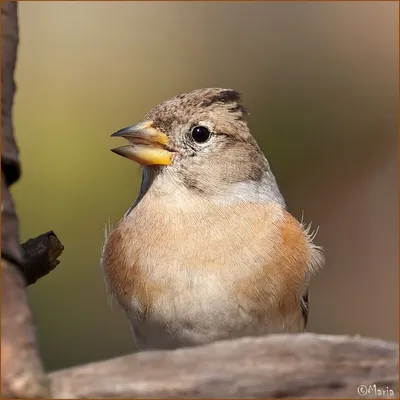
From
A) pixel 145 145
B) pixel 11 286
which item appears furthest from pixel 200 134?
pixel 11 286

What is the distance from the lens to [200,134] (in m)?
2.72

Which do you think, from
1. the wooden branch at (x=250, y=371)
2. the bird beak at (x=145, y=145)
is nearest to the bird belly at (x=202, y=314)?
the bird beak at (x=145, y=145)

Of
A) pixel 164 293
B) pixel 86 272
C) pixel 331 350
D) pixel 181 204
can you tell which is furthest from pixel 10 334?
pixel 86 272

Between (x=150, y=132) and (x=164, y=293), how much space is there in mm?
560

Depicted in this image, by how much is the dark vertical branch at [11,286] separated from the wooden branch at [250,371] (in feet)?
0.21

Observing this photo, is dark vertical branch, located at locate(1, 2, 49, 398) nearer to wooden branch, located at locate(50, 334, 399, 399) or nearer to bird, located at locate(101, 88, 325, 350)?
wooden branch, located at locate(50, 334, 399, 399)

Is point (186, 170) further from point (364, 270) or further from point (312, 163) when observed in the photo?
point (364, 270)

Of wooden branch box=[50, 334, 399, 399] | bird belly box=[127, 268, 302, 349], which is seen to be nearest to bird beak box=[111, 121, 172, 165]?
bird belly box=[127, 268, 302, 349]

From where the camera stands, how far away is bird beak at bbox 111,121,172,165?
2.50 metres

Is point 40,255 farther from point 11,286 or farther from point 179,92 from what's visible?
point 179,92

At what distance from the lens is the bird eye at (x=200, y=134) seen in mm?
2709

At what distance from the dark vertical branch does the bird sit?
74 centimetres

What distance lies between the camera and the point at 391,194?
467 cm

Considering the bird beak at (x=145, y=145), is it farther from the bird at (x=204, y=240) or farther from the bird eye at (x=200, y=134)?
the bird eye at (x=200, y=134)
